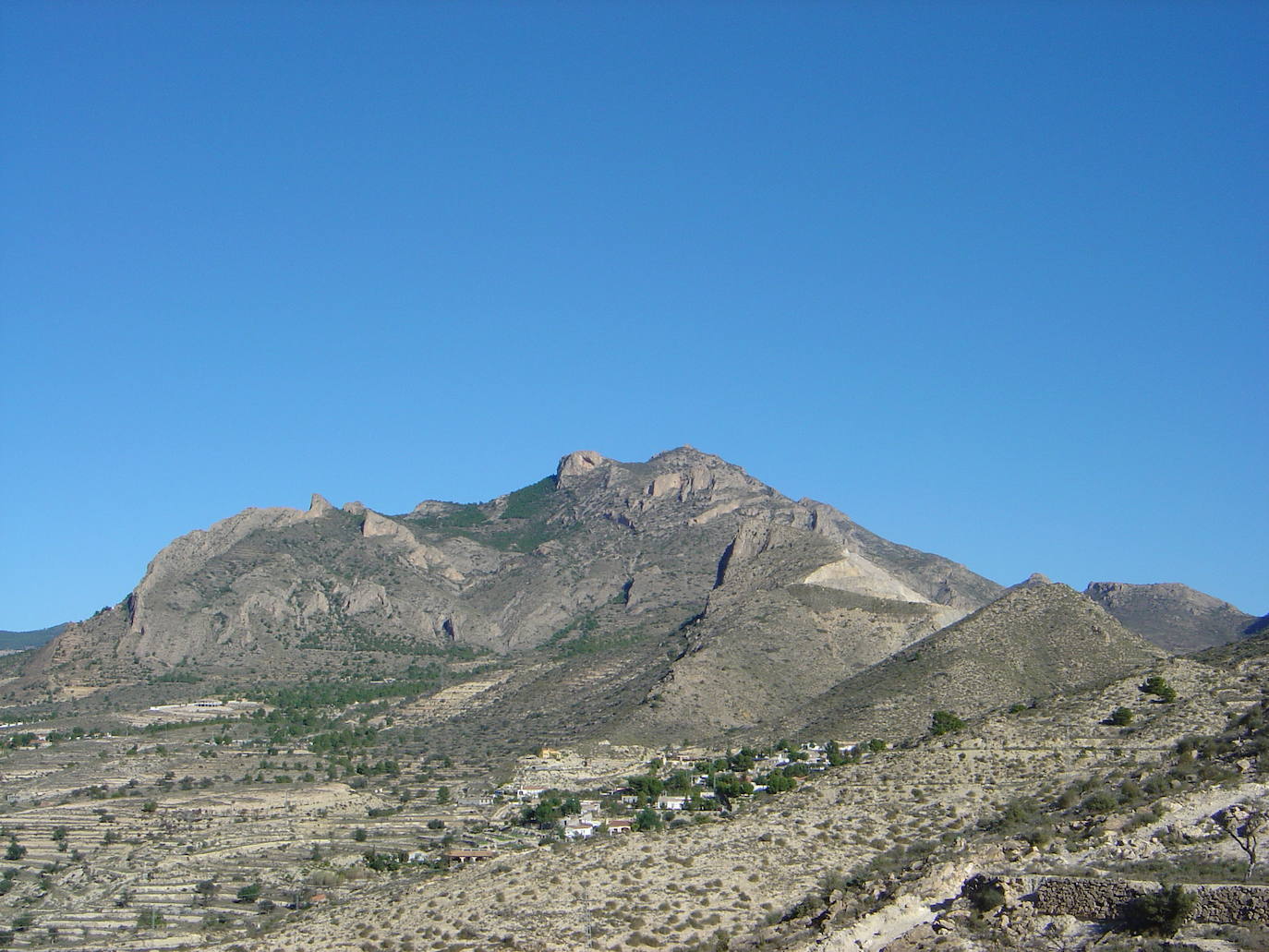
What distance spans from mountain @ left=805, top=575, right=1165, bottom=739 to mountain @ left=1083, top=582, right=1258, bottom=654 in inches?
1978

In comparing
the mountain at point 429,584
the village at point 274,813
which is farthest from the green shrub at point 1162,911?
the mountain at point 429,584

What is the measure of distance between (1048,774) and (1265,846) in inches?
508

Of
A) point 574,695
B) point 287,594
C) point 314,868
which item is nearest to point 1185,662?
point 314,868

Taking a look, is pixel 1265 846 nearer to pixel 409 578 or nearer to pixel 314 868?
pixel 314 868

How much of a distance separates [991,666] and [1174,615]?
8704cm

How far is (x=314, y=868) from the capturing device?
2365 inches

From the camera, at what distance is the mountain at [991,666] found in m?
72.4

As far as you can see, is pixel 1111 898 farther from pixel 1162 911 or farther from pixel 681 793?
pixel 681 793

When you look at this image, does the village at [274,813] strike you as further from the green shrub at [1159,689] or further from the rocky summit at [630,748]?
the green shrub at [1159,689]

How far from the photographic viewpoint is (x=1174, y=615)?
15500 centimetres

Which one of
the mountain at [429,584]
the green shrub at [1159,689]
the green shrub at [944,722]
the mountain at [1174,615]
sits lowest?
the green shrub at [944,722]

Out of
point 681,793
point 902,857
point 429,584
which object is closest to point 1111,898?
point 902,857

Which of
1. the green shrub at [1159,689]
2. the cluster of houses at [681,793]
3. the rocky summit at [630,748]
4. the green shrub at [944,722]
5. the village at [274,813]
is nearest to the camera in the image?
the rocky summit at [630,748]

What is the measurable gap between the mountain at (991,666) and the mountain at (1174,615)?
50.2m
